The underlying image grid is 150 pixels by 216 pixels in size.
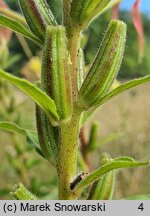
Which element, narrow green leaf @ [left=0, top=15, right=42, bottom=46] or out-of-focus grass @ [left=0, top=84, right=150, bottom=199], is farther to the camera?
out-of-focus grass @ [left=0, top=84, right=150, bottom=199]

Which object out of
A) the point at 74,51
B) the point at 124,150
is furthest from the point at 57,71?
the point at 124,150

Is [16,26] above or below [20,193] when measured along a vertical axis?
above

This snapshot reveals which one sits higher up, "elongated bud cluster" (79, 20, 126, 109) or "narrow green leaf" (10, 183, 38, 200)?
"elongated bud cluster" (79, 20, 126, 109)

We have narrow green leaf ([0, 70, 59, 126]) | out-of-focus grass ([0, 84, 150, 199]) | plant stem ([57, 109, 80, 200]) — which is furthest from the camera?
out-of-focus grass ([0, 84, 150, 199])

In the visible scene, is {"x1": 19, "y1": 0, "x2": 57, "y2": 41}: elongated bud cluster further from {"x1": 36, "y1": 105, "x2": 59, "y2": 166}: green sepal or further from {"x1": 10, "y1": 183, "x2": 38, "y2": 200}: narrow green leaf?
{"x1": 10, "y1": 183, "x2": 38, "y2": 200}: narrow green leaf

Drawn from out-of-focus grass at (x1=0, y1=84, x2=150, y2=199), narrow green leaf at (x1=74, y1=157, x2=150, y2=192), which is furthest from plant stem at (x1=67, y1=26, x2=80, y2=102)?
out-of-focus grass at (x1=0, y1=84, x2=150, y2=199)

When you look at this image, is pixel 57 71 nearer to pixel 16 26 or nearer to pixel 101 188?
pixel 16 26

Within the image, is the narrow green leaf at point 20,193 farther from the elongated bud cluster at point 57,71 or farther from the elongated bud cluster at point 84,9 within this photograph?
the elongated bud cluster at point 84,9

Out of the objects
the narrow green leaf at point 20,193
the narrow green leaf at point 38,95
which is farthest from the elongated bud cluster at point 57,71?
the narrow green leaf at point 20,193
